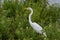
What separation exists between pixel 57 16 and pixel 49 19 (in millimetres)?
620

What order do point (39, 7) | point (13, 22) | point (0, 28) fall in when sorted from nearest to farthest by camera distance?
point (0, 28) → point (13, 22) → point (39, 7)

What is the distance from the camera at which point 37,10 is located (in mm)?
7832

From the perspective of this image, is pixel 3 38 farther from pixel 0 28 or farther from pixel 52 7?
pixel 52 7

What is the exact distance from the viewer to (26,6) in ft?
27.0

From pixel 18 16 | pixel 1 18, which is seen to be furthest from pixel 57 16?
pixel 1 18

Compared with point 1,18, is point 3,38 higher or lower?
lower

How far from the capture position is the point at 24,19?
7184 millimetres

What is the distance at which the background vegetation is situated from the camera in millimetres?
5641

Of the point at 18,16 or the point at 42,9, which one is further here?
the point at 42,9

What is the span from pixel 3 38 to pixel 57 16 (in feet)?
8.73

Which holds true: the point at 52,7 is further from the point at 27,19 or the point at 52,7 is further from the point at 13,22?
the point at 13,22

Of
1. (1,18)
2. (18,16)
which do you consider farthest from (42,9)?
(1,18)

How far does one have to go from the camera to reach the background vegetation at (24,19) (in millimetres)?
5641

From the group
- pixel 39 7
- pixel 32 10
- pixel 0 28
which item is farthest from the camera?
pixel 39 7
